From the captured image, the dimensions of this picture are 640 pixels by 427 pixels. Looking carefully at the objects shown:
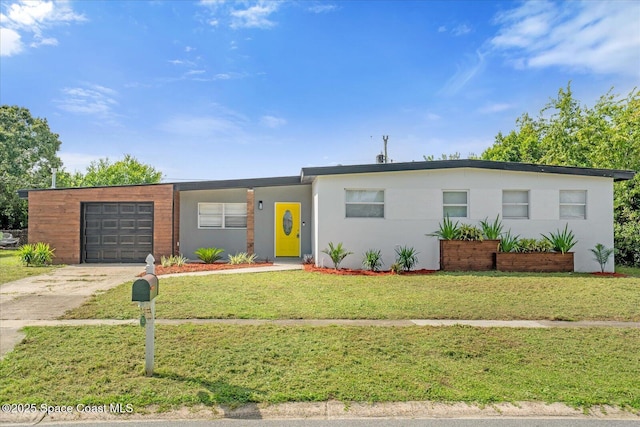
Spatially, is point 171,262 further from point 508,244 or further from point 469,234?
point 508,244

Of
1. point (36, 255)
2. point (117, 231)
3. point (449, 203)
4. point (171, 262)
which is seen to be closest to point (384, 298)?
point (449, 203)

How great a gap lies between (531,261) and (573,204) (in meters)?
2.76

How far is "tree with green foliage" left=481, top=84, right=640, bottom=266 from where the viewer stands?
631 inches

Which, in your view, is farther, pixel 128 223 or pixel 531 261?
pixel 128 223

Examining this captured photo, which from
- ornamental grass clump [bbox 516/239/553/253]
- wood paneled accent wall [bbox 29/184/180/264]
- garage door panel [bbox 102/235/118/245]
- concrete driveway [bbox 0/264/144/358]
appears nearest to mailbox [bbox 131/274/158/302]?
concrete driveway [bbox 0/264/144/358]

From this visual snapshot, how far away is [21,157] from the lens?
1163 inches

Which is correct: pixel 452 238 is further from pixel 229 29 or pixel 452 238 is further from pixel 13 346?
pixel 13 346

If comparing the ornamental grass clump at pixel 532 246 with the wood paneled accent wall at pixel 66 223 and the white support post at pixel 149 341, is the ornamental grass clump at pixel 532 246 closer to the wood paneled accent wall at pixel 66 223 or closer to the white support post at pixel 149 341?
the white support post at pixel 149 341

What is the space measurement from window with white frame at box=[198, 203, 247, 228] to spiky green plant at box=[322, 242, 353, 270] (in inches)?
186

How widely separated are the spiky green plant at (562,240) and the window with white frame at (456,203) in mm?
2689

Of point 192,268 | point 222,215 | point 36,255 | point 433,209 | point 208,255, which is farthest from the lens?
point 222,215

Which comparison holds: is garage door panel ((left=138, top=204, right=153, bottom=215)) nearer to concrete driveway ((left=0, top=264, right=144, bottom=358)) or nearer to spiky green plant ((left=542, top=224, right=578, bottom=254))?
concrete driveway ((left=0, top=264, right=144, bottom=358))

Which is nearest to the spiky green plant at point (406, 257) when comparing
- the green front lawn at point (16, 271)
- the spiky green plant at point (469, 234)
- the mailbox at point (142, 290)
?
the spiky green plant at point (469, 234)

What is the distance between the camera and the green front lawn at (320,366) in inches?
143
